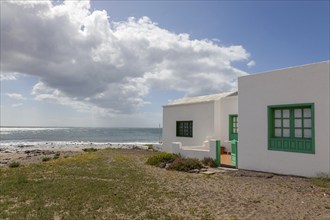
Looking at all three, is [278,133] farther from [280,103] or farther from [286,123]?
[280,103]

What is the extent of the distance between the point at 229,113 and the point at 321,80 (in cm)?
723

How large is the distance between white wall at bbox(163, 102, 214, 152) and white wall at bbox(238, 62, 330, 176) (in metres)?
5.09

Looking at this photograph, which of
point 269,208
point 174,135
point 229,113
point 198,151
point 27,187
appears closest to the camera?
point 269,208

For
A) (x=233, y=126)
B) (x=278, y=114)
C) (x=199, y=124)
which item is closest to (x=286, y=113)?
(x=278, y=114)

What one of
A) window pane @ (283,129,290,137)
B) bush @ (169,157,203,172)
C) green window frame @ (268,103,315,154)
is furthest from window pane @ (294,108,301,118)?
bush @ (169,157,203,172)

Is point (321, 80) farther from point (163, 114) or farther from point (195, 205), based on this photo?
point (163, 114)

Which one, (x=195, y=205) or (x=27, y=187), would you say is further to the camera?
(x=27, y=187)

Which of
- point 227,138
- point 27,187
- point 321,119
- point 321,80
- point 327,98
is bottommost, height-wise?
point 27,187

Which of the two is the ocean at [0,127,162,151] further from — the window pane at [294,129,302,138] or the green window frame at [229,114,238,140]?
the window pane at [294,129,302,138]

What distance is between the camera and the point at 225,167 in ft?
47.3

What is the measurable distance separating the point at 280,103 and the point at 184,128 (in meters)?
9.93

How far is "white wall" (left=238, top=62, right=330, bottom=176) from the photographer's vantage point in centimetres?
1078

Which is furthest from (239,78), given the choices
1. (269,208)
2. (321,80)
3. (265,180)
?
(269,208)

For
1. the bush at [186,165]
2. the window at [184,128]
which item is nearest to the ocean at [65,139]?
the window at [184,128]
